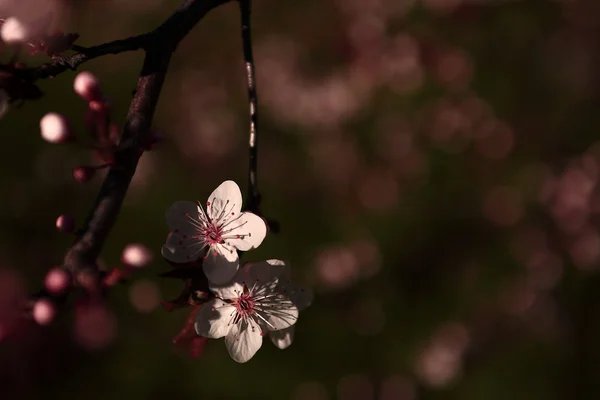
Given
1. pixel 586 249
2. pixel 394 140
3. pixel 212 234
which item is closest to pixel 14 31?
pixel 212 234

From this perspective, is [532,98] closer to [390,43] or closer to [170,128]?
[390,43]

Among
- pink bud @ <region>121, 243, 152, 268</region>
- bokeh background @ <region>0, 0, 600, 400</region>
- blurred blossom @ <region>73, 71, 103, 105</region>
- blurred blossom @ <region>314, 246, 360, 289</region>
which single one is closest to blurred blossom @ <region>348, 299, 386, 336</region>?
bokeh background @ <region>0, 0, 600, 400</region>

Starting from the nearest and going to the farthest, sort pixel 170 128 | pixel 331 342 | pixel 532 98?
1. pixel 331 342
2. pixel 532 98
3. pixel 170 128

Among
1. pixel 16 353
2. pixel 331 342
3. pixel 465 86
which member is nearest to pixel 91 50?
pixel 331 342

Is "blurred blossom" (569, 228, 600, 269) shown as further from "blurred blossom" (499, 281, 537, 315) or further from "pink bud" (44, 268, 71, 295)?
"pink bud" (44, 268, 71, 295)

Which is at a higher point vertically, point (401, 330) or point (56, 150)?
point (56, 150)

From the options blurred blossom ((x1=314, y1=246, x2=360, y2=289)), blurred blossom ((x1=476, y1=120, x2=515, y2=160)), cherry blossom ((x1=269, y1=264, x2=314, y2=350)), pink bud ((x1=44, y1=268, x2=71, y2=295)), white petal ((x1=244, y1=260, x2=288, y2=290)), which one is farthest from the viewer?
blurred blossom ((x1=476, y1=120, x2=515, y2=160))

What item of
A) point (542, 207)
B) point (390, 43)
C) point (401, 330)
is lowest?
point (401, 330)
